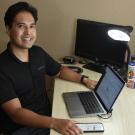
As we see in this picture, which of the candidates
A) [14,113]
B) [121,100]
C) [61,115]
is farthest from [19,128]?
[121,100]

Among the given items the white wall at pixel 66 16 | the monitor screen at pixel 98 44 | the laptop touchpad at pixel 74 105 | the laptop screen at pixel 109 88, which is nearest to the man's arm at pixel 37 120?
the laptop touchpad at pixel 74 105

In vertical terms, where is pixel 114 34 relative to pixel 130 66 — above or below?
above

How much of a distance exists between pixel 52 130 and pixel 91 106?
1.09ft

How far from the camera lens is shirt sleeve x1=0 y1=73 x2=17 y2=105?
1547 millimetres

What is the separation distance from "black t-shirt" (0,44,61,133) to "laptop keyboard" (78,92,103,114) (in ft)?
0.91

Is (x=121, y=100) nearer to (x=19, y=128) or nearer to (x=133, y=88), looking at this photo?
(x=133, y=88)

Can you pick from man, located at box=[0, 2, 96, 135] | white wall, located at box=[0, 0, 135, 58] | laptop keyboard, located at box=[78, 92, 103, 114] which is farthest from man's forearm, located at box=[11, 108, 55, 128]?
white wall, located at box=[0, 0, 135, 58]

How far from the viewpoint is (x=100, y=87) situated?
1783mm

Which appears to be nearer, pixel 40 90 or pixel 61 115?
pixel 61 115

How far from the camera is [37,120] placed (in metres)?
1.48

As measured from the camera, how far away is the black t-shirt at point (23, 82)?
1604mm

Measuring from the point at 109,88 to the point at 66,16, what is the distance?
1.11 metres

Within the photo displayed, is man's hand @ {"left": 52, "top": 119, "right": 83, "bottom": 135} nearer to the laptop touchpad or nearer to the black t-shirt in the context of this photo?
the laptop touchpad

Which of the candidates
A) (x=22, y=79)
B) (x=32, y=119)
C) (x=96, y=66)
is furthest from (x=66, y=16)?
(x=32, y=119)
